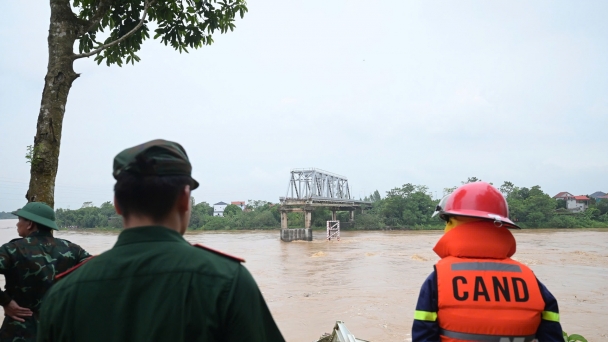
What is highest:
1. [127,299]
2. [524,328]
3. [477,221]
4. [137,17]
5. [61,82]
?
[137,17]

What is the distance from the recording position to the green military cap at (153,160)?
1.27 m

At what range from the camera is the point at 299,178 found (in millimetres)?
53938

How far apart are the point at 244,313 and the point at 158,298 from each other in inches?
8.9

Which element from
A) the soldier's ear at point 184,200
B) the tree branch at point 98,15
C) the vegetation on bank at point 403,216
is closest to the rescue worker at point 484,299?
the soldier's ear at point 184,200

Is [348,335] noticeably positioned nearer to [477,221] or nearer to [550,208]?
[477,221]

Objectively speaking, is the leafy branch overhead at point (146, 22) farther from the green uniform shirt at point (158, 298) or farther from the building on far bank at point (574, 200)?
the building on far bank at point (574, 200)

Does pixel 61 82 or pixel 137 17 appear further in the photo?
pixel 137 17

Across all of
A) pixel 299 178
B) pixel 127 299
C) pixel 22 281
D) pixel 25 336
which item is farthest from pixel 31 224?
pixel 299 178

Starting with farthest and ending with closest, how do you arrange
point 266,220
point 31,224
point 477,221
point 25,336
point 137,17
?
point 266,220, point 137,17, point 31,224, point 25,336, point 477,221

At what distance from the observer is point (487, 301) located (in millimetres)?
1832

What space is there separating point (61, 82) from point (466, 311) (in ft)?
12.5

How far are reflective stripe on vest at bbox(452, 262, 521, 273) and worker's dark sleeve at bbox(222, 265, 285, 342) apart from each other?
3.39ft

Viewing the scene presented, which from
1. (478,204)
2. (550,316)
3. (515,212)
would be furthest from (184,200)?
(515,212)

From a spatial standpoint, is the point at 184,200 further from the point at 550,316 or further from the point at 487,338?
the point at 550,316
